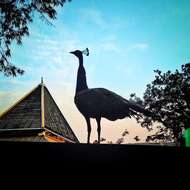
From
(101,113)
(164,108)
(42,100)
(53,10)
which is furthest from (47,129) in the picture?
(164,108)

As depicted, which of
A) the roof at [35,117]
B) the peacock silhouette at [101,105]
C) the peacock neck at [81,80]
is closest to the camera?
the peacock silhouette at [101,105]

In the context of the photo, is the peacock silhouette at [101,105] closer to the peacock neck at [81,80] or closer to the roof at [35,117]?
the peacock neck at [81,80]

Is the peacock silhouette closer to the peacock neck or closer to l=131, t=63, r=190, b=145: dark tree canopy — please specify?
the peacock neck

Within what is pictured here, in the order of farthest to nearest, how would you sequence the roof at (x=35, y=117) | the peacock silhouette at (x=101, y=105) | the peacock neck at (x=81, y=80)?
the roof at (x=35, y=117), the peacock neck at (x=81, y=80), the peacock silhouette at (x=101, y=105)

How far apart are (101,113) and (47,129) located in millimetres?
13669

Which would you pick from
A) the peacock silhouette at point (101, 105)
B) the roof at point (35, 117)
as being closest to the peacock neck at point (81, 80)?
the peacock silhouette at point (101, 105)

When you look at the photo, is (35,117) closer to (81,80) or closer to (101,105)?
(81,80)

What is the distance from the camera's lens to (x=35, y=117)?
760 inches

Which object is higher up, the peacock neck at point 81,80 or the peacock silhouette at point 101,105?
the peacock neck at point 81,80

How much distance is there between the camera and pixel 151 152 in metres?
1.84

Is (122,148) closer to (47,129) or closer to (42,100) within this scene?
(47,129)

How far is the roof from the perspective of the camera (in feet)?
57.5

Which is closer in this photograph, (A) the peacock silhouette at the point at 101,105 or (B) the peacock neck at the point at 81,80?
(A) the peacock silhouette at the point at 101,105

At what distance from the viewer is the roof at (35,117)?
17531 millimetres
